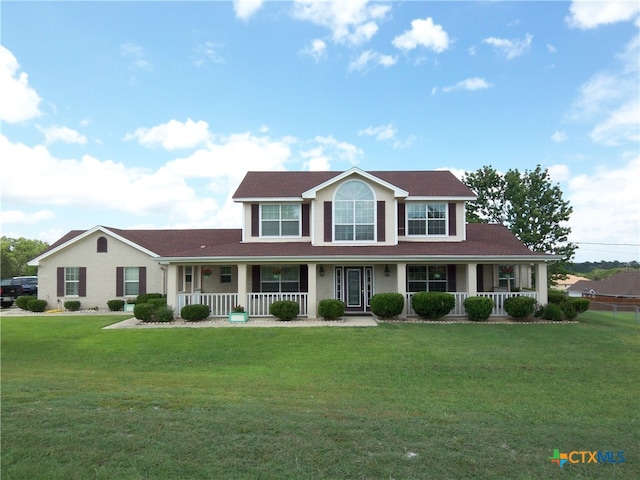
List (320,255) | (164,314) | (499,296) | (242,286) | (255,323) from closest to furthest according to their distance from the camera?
(255,323), (164,314), (320,255), (242,286), (499,296)

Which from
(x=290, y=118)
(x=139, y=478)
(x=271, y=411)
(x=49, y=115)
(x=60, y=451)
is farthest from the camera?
(x=290, y=118)

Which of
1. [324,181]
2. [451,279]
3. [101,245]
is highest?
[324,181]

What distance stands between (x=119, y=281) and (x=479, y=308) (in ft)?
59.3

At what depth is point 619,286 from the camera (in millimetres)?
45281

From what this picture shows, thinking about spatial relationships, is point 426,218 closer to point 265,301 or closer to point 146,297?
point 265,301

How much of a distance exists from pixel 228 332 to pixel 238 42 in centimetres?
1304

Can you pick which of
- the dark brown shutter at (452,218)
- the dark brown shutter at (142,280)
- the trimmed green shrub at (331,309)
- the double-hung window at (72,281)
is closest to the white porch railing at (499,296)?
the dark brown shutter at (452,218)

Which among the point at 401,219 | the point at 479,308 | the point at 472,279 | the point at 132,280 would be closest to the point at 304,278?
the point at 401,219

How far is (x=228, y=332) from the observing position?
1332 centimetres

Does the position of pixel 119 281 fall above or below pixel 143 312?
above

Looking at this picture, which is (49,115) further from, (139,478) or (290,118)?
(139,478)

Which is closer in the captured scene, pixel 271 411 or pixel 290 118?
pixel 271 411

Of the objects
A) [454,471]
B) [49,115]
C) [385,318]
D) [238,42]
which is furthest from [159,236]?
[454,471]

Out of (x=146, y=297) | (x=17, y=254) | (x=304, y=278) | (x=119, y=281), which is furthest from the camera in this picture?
(x=17, y=254)
